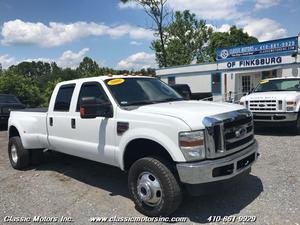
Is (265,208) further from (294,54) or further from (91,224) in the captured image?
(294,54)

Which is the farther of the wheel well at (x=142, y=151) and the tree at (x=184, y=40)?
the tree at (x=184, y=40)

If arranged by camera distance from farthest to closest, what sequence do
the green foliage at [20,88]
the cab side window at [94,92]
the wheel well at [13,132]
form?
the green foliage at [20,88], the wheel well at [13,132], the cab side window at [94,92]

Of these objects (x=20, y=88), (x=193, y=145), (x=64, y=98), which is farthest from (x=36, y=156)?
(x=20, y=88)

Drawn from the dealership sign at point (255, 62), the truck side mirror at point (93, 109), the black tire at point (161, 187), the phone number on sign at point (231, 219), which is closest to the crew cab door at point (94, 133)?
the truck side mirror at point (93, 109)

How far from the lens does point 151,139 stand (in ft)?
13.7

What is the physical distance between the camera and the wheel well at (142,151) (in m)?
4.34

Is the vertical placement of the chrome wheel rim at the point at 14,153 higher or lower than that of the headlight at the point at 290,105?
lower

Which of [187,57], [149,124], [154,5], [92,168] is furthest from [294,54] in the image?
[187,57]

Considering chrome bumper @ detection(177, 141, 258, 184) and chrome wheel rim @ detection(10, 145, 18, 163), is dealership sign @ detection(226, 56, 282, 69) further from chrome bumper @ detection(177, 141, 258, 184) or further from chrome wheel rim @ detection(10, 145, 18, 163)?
chrome bumper @ detection(177, 141, 258, 184)

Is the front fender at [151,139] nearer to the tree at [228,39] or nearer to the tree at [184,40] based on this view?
the tree at [184,40]

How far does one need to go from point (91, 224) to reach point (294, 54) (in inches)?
694

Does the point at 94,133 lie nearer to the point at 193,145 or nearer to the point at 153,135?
the point at 153,135

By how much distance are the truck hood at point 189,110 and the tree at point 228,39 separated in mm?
43714

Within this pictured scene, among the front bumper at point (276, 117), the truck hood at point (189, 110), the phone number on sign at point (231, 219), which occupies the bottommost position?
the phone number on sign at point (231, 219)
